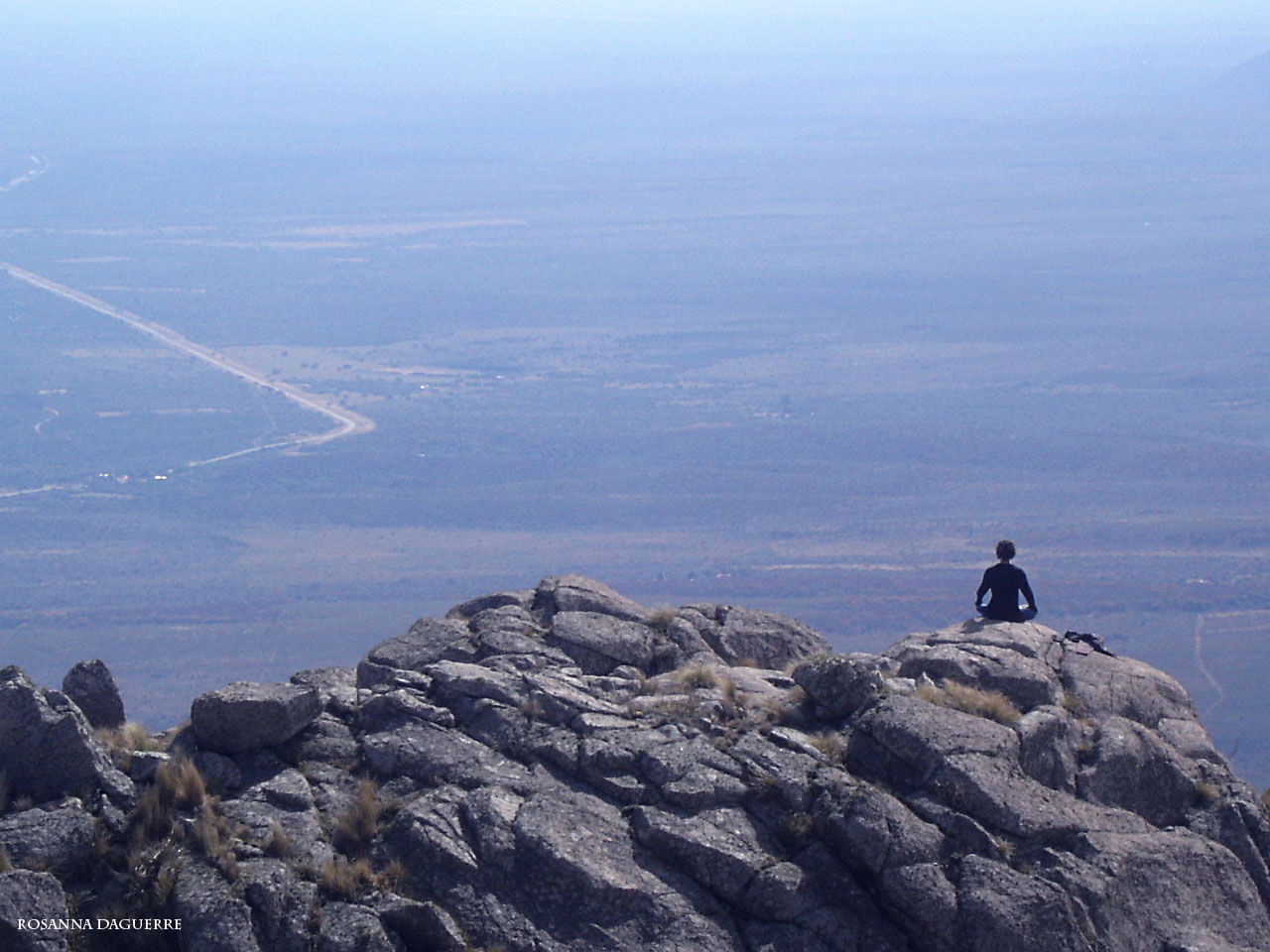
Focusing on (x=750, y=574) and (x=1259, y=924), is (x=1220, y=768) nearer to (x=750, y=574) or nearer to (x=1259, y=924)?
(x=1259, y=924)

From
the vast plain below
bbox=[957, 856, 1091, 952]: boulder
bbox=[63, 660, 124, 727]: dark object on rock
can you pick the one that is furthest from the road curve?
bbox=[957, 856, 1091, 952]: boulder

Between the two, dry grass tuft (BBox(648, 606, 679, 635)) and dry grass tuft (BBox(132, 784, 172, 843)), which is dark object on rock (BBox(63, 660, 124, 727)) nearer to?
dry grass tuft (BBox(132, 784, 172, 843))

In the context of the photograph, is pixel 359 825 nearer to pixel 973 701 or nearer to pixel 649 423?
pixel 973 701

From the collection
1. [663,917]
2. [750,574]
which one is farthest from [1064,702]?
[750,574]

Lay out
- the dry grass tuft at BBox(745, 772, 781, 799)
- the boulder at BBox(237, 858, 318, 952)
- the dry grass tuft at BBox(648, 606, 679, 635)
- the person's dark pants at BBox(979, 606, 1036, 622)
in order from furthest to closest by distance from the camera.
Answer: the person's dark pants at BBox(979, 606, 1036, 622), the dry grass tuft at BBox(648, 606, 679, 635), the dry grass tuft at BBox(745, 772, 781, 799), the boulder at BBox(237, 858, 318, 952)

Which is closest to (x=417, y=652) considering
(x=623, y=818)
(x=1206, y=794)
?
(x=623, y=818)
